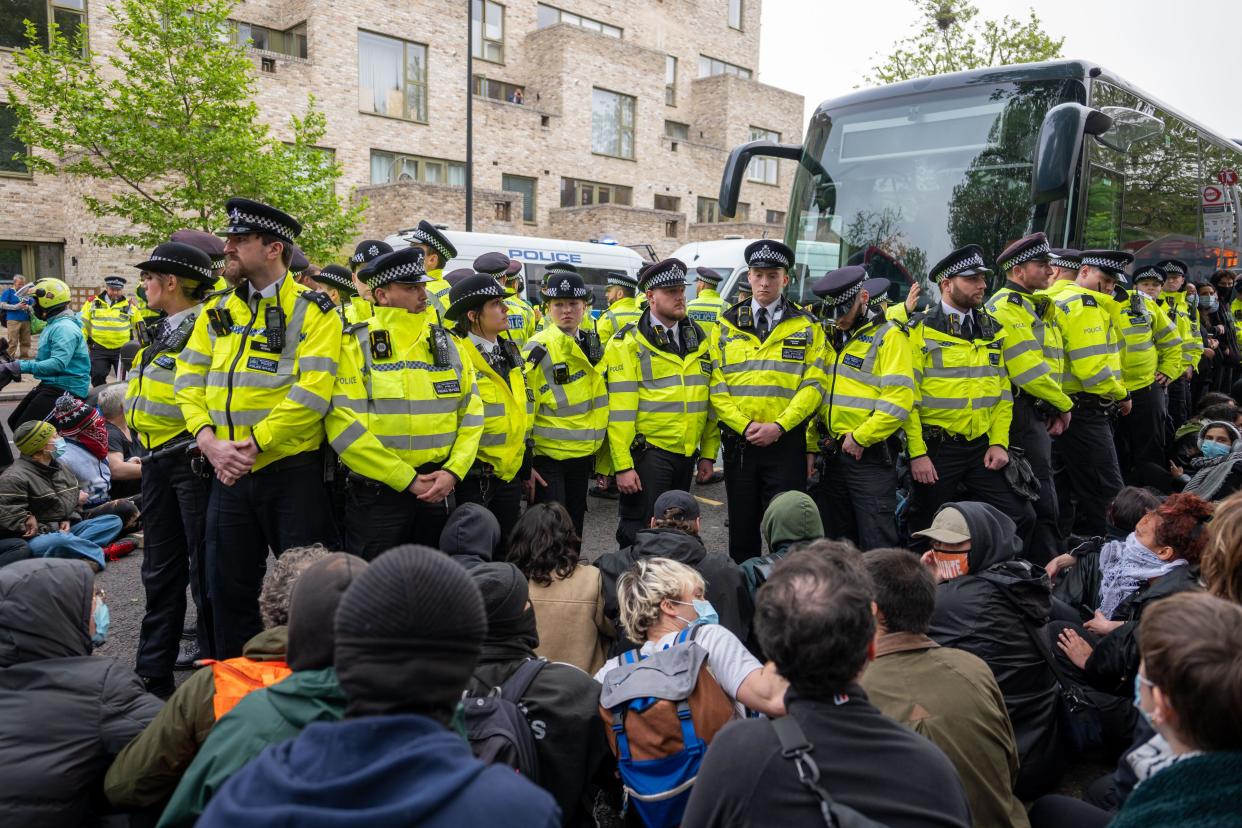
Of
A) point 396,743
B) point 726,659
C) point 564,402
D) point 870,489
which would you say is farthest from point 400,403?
point 396,743

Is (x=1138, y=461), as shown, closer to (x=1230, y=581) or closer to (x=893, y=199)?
(x=893, y=199)

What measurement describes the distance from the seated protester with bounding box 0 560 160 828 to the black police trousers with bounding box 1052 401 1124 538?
22.3 feet

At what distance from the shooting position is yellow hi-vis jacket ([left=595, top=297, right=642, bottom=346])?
8.10 metres

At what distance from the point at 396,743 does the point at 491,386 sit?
388 centimetres

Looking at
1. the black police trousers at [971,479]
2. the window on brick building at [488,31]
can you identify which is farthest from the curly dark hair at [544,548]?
the window on brick building at [488,31]

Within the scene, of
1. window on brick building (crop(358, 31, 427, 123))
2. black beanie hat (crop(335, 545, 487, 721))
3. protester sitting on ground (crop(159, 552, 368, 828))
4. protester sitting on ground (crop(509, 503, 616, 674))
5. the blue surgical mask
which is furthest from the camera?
window on brick building (crop(358, 31, 427, 123))

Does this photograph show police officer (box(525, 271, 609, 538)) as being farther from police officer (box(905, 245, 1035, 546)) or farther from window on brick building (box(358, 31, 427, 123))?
window on brick building (box(358, 31, 427, 123))

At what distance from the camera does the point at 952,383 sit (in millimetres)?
5742

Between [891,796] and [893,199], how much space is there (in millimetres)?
7354

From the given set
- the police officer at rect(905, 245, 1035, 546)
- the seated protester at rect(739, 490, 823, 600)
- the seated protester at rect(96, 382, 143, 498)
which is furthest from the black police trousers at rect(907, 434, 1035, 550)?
the seated protester at rect(96, 382, 143, 498)

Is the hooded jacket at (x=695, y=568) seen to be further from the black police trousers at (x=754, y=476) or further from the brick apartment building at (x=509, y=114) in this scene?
the brick apartment building at (x=509, y=114)

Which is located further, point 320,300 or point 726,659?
point 320,300

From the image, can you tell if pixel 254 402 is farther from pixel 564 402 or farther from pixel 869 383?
pixel 869 383

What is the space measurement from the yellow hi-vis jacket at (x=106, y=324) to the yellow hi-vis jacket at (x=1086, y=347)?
41.5ft
